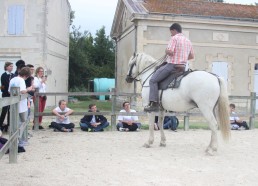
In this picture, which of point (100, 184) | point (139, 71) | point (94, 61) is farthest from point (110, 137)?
point (94, 61)

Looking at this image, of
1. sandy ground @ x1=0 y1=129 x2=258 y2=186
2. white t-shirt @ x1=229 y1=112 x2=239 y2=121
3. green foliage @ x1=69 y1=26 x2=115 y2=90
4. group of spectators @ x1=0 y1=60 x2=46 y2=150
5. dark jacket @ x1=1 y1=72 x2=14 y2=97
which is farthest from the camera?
green foliage @ x1=69 y1=26 x2=115 y2=90

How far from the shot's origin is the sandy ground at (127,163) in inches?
180

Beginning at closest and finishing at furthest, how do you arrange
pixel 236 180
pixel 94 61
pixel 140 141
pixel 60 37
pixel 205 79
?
pixel 236 180 < pixel 205 79 < pixel 140 141 < pixel 60 37 < pixel 94 61

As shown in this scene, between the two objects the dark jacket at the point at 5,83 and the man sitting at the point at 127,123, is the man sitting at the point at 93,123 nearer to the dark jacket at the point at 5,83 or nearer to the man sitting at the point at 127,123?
the man sitting at the point at 127,123

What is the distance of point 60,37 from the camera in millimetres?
21953

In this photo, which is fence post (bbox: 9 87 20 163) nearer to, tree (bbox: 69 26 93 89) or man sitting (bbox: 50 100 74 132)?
man sitting (bbox: 50 100 74 132)

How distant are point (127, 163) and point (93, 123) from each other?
4.58m

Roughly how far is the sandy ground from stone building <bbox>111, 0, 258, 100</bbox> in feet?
27.1

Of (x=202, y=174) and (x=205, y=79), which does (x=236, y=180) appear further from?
(x=205, y=79)

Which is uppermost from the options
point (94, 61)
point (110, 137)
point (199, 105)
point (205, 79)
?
point (94, 61)

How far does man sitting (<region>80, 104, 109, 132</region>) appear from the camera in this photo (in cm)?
1005

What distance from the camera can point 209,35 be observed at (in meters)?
16.6

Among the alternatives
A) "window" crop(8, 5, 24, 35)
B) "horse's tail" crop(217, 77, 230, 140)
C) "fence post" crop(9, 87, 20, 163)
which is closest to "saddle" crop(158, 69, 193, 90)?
"horse's tail" crop(217, 77, 230, 140)

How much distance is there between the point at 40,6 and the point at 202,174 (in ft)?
51.6
